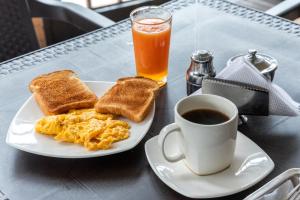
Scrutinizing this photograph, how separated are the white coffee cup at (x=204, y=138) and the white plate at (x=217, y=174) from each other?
0.05ft

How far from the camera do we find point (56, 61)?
1.13m

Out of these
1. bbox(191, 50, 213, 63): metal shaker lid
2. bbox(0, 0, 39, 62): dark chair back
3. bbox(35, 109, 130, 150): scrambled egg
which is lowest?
bbox(0, 0, 39, 62): dark chair back

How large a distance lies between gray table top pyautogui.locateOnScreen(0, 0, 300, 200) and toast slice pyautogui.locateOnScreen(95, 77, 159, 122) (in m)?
0.03

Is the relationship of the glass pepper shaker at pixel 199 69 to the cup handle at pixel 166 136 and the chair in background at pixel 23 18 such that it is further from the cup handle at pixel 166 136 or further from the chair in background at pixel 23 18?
the chair in background at pixel 23 18

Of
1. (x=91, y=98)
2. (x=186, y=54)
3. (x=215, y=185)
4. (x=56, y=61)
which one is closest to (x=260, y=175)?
(x=215, y=185)

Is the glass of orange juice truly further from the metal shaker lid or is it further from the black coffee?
the black coffee

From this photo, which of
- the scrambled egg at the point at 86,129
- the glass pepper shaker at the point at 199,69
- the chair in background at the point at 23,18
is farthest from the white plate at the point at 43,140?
the chair in background at the point at 23,18

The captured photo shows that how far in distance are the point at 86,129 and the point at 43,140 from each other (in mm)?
85

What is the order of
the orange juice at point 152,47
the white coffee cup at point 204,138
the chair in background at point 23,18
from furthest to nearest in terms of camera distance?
the chair in background at point 23,18 → the orange juice at point 152,47 → the white coffee cup at point 204,138

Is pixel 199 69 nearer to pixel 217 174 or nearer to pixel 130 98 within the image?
pixel 130 98

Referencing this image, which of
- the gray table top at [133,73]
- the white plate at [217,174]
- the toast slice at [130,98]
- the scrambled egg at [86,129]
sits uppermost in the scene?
the scrambled egg at [86,129]

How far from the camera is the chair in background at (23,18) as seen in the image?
143 cm

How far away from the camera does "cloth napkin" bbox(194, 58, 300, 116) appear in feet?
2.77

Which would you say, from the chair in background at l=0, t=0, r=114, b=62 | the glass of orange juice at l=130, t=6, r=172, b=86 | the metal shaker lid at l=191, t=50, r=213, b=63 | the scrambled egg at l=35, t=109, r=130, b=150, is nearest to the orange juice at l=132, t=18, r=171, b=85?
the glass of orange juice at l=130, t=6, r=172, b=86
